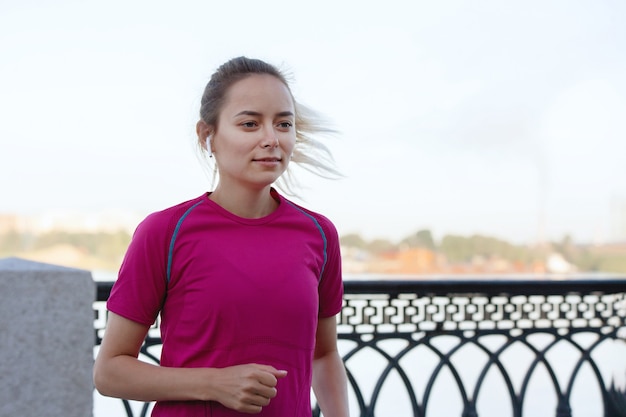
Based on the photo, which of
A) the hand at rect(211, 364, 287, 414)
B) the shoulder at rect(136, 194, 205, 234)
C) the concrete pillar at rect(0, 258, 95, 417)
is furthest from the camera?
the concrete pillar at rect(0, 258, 95, 417)

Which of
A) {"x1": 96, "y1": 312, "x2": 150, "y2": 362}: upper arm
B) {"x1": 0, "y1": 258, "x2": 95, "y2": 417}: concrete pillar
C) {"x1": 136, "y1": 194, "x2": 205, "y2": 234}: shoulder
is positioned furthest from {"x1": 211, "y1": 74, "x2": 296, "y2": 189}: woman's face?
{"x1": 0, "y1": 258, "x2": 95, "y2": 417}: concrete pillar

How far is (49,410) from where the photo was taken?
66.7 inches

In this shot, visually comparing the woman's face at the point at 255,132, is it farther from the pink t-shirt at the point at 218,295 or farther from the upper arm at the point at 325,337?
the upper arm at the point at 325,337

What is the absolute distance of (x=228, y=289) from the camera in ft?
3.72

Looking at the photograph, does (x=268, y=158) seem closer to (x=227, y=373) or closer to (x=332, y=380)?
(x=227, y=373)

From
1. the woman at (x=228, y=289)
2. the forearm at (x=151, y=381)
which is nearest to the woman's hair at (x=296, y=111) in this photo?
the woman at (x=228, y=289)

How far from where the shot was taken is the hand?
105cm

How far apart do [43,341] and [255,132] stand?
887mm

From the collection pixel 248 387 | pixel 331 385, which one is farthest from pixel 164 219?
pixel 331 385

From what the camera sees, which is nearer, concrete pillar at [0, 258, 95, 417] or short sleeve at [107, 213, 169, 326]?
short sleeve at [107, 213, 169, 326]

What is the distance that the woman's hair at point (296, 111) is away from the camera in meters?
1.25

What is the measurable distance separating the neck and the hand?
11.3 inches

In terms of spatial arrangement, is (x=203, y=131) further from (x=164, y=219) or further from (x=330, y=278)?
(x=330, y=278)

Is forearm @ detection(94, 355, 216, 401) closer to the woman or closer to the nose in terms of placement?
the woman
